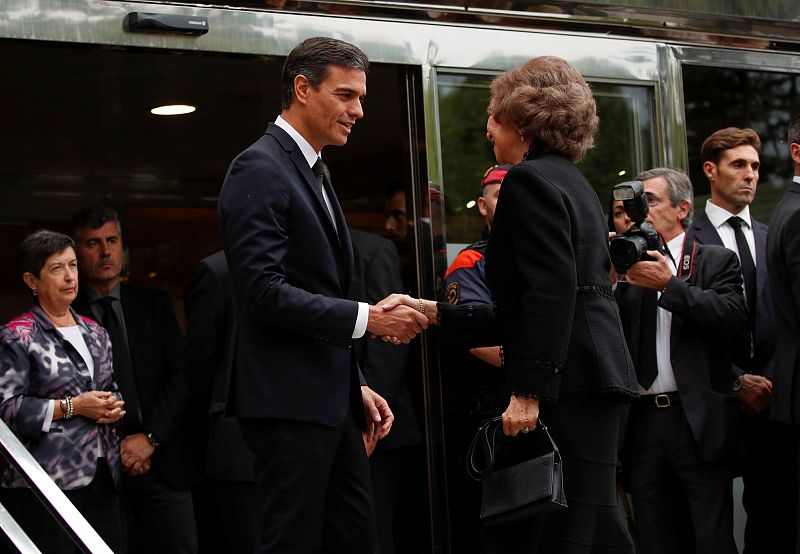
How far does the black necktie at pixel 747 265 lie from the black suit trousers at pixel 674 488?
0.87 meters

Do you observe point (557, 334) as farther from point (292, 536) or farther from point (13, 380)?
point (13, 380)

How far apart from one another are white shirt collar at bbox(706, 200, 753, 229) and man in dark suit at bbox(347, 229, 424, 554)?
5.71ft

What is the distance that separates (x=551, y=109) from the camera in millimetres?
4242

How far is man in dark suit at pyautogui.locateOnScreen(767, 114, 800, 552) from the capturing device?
538 cm

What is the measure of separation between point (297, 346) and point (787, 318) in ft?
8.77

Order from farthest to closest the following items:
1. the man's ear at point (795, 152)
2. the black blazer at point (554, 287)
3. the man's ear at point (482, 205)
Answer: the man's ear at point (482, 205), the man's ear at point (795, 152), the black blazer at point (554, 287)

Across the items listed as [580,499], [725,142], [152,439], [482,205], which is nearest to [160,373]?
[152,439]

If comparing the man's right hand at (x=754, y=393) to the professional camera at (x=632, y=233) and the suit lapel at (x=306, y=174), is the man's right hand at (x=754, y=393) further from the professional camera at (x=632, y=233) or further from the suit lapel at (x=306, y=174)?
the suit lapel at (x=306, y=174)

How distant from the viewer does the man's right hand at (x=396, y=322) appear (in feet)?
13.1

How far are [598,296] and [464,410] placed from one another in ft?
6.47

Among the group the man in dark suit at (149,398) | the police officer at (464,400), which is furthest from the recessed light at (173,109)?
the police officer at (464,400)

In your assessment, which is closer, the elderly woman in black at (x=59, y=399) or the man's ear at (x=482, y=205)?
the elderly woman in black at (x=59, y=399)

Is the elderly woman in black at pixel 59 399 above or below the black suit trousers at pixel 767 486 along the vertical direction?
above

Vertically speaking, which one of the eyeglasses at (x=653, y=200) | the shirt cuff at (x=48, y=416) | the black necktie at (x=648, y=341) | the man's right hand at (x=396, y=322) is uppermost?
the eyeglasses at (x=653, y=200)
